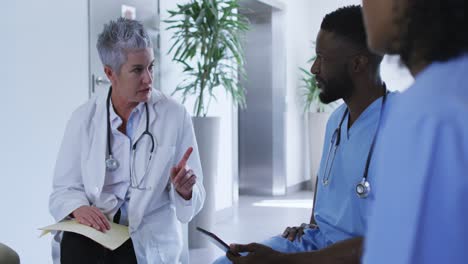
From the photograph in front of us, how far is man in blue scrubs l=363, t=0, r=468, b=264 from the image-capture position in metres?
0.60

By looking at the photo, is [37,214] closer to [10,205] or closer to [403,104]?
[10,205]

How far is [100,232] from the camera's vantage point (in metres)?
1.93

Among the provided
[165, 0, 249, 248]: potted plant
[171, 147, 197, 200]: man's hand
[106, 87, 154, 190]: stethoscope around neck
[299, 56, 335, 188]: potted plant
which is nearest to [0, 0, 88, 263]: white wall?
[165, 0, 249, 248]: potted plant

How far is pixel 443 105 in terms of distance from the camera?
0.61 metres

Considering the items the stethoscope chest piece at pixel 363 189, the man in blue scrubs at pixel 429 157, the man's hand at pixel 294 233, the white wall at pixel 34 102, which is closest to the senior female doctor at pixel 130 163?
the man's hand at pixel 294 233

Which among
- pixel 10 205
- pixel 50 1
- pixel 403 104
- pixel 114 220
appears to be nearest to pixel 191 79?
pixel 50 1

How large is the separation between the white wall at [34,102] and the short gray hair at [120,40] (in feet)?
4.03

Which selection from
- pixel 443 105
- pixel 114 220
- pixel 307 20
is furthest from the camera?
pixel 307 20

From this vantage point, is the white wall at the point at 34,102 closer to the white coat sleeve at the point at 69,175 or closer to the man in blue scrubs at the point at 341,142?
the white coat sleeve at the point at 69,175

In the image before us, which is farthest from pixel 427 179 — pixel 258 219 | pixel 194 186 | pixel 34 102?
pixel 258 219

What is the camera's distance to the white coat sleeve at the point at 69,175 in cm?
208

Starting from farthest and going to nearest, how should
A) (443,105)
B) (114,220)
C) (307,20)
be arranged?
(307,20) → (114,220) → (443,105)

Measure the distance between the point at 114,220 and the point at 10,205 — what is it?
4.39ft

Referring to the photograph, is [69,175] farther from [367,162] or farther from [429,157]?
[429,157]
